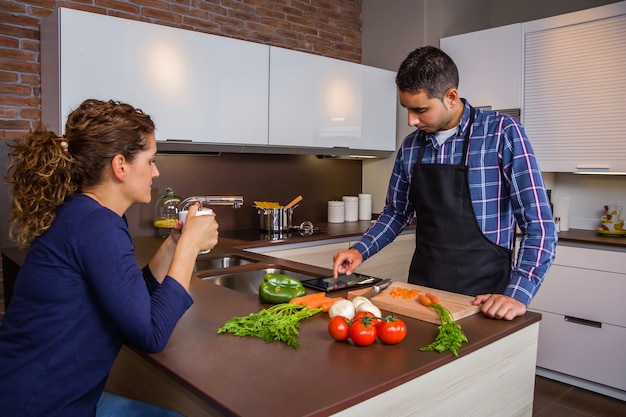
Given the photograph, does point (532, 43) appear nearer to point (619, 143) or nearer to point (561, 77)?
point (561, 77)

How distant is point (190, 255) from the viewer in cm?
135

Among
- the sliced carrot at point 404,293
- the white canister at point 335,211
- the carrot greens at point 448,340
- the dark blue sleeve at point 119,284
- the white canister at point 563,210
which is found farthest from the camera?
the white canister at point 335,211

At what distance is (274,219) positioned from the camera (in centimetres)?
380

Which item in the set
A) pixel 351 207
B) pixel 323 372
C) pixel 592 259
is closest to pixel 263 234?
pixel 351 207

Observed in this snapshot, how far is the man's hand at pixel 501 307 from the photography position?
155cm

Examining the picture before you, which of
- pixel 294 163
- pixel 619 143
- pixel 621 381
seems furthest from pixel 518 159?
pixel 294 163

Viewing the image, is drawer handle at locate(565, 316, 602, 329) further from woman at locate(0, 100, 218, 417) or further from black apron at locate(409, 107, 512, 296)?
woman at locate(0, 100, 218, 417)

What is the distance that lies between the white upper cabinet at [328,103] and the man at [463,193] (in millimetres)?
1542

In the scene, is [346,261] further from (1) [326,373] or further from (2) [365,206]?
(2) [365,206]

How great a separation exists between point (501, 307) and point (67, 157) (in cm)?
124

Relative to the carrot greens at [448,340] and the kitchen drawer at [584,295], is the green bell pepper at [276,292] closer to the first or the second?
the carrot greens at [448,340]

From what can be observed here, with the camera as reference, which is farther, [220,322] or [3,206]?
[3,206]

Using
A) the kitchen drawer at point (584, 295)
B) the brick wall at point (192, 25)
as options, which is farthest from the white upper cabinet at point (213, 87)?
the kitchen drawer at point (584, 295)

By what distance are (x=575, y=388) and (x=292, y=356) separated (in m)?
2.82
